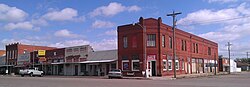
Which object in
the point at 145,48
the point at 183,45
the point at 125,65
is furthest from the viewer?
the point at 183,45

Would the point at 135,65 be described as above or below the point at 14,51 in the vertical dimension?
below

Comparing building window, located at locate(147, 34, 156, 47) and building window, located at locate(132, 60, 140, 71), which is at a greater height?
building window, located at locate(147, 34, 156, 47)

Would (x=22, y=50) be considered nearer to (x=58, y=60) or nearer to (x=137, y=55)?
(x=58, y=60)

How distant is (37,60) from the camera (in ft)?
239

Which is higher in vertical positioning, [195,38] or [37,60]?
[195,38]

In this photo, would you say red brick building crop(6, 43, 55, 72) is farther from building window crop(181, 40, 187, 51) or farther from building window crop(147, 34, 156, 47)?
building window crop(147, 34, 156, 47)

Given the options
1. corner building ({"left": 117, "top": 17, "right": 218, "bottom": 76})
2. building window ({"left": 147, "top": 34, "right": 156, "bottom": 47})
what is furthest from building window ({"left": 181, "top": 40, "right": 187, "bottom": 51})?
building window ({"left": 147, "top": 34, "right": 156, "bottom": 47})

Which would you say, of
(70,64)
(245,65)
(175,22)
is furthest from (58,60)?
(245,65)

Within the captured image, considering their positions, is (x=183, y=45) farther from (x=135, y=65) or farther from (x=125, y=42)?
(x=135, y=65)

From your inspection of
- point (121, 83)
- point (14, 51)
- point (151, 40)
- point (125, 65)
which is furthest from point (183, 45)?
point (14, 51)

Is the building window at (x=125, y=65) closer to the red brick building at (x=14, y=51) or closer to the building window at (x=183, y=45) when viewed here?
the building window at (x=183, y=45)

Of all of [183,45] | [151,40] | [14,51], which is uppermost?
[151,40]

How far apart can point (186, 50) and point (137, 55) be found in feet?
48.9

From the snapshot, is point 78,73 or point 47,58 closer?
point 78,73
